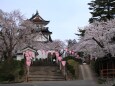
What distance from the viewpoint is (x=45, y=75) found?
136ft

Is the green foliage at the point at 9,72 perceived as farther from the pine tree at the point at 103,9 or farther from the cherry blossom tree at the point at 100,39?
the pine tree at the point at 103,9

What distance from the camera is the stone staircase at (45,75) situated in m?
39.1

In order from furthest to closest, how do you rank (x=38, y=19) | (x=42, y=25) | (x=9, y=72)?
(x=38, y=19) < (x=42, y=25) < (x=9, y=72)

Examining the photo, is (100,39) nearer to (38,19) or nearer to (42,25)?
(42,25)

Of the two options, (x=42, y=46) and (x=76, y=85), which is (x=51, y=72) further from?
(x=42, y=46)

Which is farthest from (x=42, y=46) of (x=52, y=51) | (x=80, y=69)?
(x=80, y=69)

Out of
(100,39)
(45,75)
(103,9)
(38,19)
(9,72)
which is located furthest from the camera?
(38,19)

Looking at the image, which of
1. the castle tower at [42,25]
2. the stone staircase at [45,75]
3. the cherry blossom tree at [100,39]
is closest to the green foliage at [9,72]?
the stone staircase at [45,75]

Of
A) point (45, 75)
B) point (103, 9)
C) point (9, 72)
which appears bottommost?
point (45, 75)

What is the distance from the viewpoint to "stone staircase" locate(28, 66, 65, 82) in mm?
39094

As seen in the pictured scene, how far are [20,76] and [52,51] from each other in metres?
34.2

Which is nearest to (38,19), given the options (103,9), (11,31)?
(11,31)

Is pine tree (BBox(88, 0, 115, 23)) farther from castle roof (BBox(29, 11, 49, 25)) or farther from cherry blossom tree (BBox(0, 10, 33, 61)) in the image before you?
castle roof (BBox(29, 11, 49, 25))

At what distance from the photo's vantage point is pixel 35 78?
39312 millimetres
